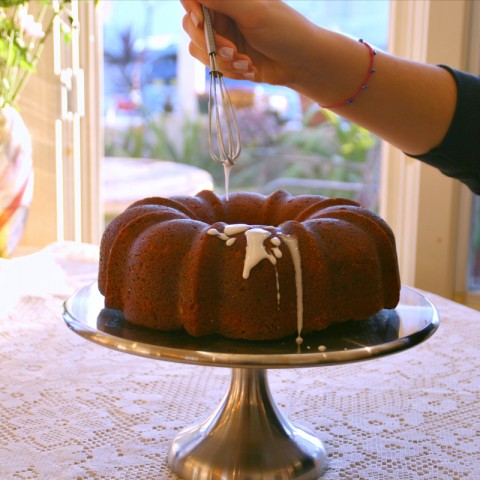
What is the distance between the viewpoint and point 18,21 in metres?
2.02

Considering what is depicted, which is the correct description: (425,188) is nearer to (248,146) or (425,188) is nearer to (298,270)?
(298,270)

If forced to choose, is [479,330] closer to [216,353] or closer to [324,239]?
[324,239]

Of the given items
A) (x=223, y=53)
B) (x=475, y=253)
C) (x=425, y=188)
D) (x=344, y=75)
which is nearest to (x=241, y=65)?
(x=223, y=53)

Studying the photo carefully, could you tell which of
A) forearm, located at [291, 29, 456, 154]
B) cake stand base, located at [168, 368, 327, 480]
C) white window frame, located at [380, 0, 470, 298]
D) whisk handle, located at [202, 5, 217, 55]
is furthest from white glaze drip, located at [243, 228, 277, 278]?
white window frame, located at [380, 0, 470, 298]

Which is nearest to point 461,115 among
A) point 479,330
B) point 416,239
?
point 479,330

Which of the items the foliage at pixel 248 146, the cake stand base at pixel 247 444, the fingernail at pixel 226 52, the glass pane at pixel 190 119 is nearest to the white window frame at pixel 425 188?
the fingernail at pixel 226 52

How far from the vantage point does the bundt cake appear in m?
0.82

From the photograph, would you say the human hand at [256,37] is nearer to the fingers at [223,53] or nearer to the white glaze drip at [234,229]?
the fingers at [223,53]

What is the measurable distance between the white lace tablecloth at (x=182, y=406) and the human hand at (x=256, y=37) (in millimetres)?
477

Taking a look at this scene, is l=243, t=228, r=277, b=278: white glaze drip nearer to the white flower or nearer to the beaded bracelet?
the beaded bracelet

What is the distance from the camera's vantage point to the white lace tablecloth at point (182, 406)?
2.87ft

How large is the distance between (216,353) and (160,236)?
20 centimetres

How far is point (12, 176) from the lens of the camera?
1714 millimetres

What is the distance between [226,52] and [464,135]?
1.50 ft
